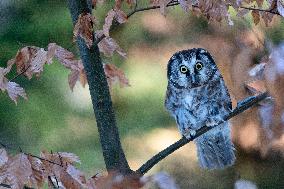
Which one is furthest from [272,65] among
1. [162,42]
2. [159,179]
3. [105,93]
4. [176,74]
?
[162,42]

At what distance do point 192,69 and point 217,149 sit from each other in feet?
1.82

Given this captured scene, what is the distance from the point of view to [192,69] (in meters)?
2.70

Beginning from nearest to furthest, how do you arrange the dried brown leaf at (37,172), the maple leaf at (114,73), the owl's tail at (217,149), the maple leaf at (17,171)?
1. the maple leaf at (17,171)
2. the dried brown leaf at (37,172)
3. the maple leaf at (114,73)
4. the owl's tail at (217,149)

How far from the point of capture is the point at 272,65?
1466 mm

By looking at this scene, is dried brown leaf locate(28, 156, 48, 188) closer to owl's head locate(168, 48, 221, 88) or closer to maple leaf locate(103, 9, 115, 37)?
maple leaf locate(103, 9, 115, 37)

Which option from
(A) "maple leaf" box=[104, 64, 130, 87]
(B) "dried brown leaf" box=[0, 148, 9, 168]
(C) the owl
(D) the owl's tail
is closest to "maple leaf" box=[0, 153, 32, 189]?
(B) "dried brown leaf" box=[0, 148, 9, 168]

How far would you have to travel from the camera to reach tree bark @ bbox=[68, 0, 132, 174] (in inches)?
85.8

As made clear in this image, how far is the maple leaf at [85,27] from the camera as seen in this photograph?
2105 millimetres

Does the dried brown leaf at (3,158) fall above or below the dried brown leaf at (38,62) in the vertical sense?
below

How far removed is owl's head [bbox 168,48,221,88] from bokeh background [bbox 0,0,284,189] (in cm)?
130

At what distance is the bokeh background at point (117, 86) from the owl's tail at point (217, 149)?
42.4 inches

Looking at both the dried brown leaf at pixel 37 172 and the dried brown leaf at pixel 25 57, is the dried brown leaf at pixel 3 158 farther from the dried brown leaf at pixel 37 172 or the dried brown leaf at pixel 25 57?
the dried brown leaf at pixel 25 57

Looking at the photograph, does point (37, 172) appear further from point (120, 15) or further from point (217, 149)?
point (217, 149)

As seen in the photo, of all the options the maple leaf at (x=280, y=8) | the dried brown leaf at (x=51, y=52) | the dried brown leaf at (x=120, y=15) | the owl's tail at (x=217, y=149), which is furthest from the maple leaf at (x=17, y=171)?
the owl's tail at (x=217, y=149)
